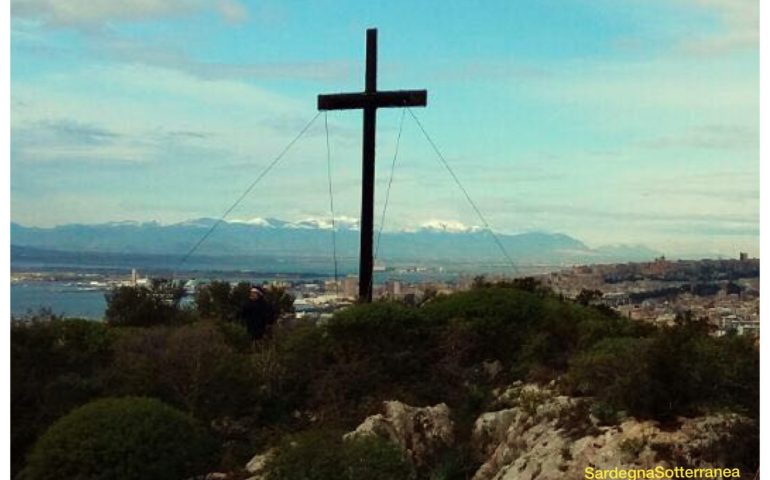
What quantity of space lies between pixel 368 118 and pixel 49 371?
4695mm

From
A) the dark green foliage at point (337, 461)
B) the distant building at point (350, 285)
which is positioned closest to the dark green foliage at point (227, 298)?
the distant building at point (350, 285)

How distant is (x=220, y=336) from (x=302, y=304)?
7.40 ft

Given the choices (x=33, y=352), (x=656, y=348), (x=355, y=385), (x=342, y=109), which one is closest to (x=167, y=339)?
(x=33, y=352)

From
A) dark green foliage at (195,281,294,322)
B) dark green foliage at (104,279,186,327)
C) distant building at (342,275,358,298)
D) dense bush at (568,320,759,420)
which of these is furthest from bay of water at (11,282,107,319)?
dense bush at (568,320,759,420)

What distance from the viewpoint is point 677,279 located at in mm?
9352

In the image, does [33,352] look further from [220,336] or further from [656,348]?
[656,348]

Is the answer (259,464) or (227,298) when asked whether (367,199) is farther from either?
(259,464)

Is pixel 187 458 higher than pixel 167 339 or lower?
lower

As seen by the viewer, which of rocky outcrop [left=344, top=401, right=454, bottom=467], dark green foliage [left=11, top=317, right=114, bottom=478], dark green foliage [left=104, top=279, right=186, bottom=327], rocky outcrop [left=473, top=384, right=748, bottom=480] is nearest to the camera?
rocky outcrop [left=473, top=384, right=748, bottom=480]

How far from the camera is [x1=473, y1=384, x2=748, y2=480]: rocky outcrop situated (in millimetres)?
6344

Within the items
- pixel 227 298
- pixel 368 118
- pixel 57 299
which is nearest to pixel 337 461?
pixel 57 299

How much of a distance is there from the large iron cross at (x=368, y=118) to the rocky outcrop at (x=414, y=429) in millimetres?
2640

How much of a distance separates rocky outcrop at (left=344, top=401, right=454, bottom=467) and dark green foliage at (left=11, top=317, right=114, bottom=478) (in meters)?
2.69

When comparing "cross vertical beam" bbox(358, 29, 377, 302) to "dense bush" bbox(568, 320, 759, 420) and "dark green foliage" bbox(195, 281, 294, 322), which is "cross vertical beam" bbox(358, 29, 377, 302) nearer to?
"dark green foliage" bbox(195, 281, 294, 322)
